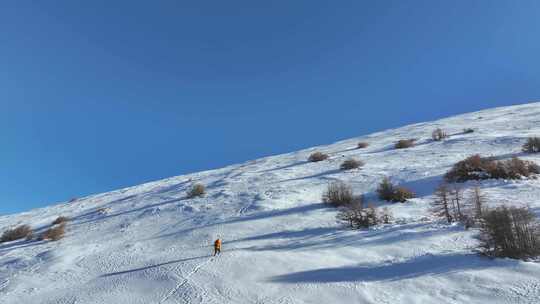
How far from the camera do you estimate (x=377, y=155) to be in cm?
1444

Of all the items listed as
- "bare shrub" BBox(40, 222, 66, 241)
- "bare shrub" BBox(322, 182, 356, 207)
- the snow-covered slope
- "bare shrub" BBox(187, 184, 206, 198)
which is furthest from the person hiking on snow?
"bare shrub" BBox(40, 222, 66, 241)

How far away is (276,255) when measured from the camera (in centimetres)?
593

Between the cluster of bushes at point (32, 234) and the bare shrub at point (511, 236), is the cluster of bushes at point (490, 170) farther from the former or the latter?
the cluster of bushes at point (32, 234)

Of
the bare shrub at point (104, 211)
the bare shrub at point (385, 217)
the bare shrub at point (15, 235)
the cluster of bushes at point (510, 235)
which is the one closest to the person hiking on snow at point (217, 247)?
the bare shrub at point (385, 217)

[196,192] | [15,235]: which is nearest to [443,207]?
[196,192]

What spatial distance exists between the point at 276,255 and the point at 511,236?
3.65m

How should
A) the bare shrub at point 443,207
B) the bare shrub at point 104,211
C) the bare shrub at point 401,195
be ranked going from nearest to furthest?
the bare shrub at point 443,207 → the bare shrub at point 401,195 → the bare shrub at point 104,211

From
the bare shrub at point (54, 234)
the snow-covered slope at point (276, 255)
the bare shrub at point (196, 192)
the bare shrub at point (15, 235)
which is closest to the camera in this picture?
the snow-covered slope at point (276, 255)

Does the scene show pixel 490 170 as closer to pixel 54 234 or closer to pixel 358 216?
pixel 358 216

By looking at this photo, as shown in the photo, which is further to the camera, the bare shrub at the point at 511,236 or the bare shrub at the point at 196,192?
the bare shrub at the point at 196,192

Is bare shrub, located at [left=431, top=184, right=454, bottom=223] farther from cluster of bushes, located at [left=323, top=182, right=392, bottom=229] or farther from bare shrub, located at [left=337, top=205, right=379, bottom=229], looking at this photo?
bare shrub, located at [left=337, top=205, right=379, bottom=229]

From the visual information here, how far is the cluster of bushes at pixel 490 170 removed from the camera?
8.89 metres

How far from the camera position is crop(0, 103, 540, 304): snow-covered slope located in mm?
4398

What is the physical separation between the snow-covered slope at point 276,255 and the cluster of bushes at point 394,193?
265 millimetres
